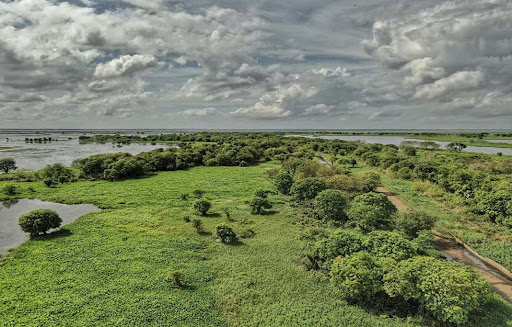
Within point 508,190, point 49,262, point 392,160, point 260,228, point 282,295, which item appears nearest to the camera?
point 282,295

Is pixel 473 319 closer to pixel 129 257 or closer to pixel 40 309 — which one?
pixel 129 257

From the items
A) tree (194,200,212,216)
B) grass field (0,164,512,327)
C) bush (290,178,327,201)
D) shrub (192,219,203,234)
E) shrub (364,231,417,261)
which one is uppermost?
bush (290,178,327,201)

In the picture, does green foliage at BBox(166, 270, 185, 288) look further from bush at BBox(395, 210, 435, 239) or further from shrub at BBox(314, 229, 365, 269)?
bush at BBox(395, 210, 435, 239)

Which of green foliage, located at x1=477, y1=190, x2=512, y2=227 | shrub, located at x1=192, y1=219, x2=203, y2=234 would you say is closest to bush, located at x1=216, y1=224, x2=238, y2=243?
shrub, located at x1=192, y1=219, x2=203, y2=234

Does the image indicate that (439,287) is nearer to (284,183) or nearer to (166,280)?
(166,280)

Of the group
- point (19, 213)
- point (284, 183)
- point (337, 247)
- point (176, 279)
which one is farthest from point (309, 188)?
point (19, 213)

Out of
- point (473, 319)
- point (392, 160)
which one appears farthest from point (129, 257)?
point (392, 160)
